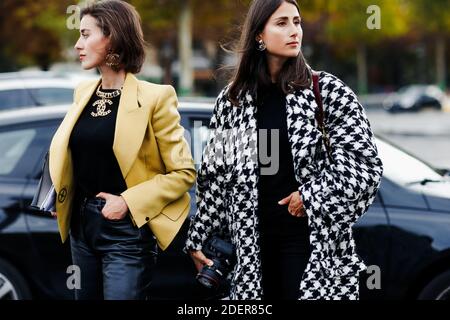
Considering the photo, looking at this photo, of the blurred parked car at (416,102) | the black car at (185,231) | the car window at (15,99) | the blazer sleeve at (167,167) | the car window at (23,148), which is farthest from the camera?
the blurred parked car at (416,102)

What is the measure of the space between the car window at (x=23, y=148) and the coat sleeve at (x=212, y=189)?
1779 millimetres

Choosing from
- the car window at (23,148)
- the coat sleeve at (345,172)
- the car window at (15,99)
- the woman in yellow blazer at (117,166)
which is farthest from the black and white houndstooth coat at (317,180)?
the car window at (15,99)

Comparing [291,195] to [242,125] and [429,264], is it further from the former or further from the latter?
[429,264]

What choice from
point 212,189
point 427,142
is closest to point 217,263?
point 212,189

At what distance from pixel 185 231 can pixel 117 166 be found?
1.31 m

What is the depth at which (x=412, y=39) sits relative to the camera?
212 ft

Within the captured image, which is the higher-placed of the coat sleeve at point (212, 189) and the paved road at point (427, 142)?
the coat sleeve at point (212, 189)

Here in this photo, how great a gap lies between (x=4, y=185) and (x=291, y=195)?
2277 millimetres

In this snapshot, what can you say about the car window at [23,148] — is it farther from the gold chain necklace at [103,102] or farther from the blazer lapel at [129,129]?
the blazer lapel at [129,129]

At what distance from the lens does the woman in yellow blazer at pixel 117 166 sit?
10.3ft

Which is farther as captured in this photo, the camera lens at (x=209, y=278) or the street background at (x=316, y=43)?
the street background at (x=316, y=43)

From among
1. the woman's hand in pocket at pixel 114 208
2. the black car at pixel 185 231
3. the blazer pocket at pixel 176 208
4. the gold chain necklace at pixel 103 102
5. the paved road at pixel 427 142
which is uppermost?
the gold chain necklace at pixel 103 102

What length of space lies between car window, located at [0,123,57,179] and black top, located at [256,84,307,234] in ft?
6.78
